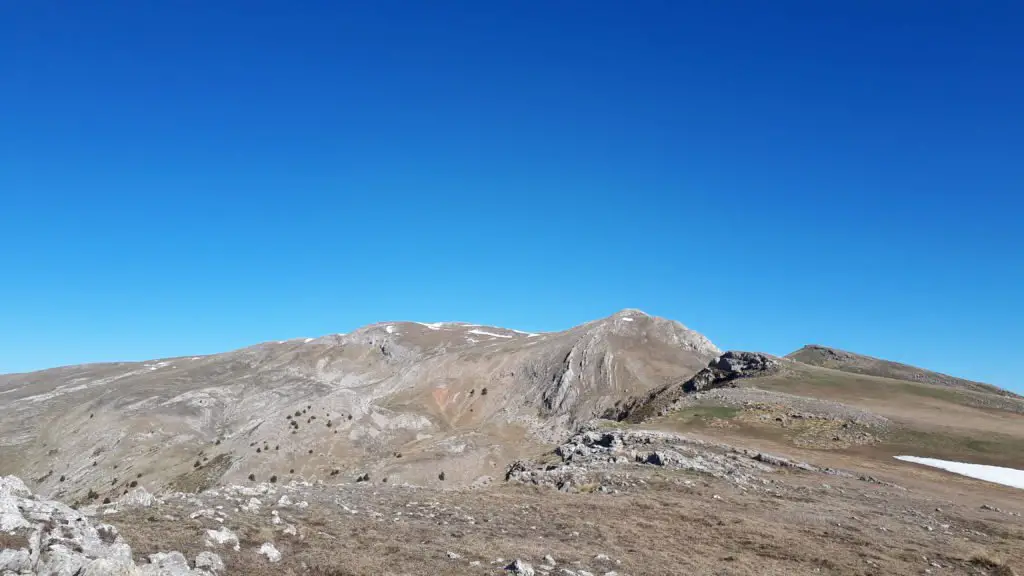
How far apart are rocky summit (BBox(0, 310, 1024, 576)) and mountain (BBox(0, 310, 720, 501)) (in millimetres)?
498

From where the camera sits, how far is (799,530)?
62.9 ft

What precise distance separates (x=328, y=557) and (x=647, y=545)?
31.6 feet

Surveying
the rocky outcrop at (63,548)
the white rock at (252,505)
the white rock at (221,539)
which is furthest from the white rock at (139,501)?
the white rock at (221,539)

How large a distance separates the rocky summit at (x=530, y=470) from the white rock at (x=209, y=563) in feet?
0.17

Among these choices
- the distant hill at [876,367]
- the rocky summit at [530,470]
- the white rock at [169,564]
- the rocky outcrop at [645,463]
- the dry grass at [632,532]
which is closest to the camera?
the white rock at [169,564]

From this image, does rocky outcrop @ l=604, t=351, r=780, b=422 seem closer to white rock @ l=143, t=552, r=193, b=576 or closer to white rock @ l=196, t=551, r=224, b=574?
white rock @ l=196, t=551, r=224, b=574

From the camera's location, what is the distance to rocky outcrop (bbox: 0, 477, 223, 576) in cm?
911

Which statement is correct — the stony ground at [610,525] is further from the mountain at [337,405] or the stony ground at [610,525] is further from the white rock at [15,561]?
the mountain at [337,405]

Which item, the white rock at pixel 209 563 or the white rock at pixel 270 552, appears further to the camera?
the white rock at pixel 270 552

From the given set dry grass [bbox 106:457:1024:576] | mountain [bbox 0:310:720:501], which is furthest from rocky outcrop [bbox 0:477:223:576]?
mountain [bbox 0:310:720:501]

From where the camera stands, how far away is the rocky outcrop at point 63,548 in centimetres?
911

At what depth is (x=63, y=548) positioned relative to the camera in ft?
32.2

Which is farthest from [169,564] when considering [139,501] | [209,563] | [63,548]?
[139,501]

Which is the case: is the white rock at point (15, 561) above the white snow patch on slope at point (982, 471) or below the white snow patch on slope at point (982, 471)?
above
